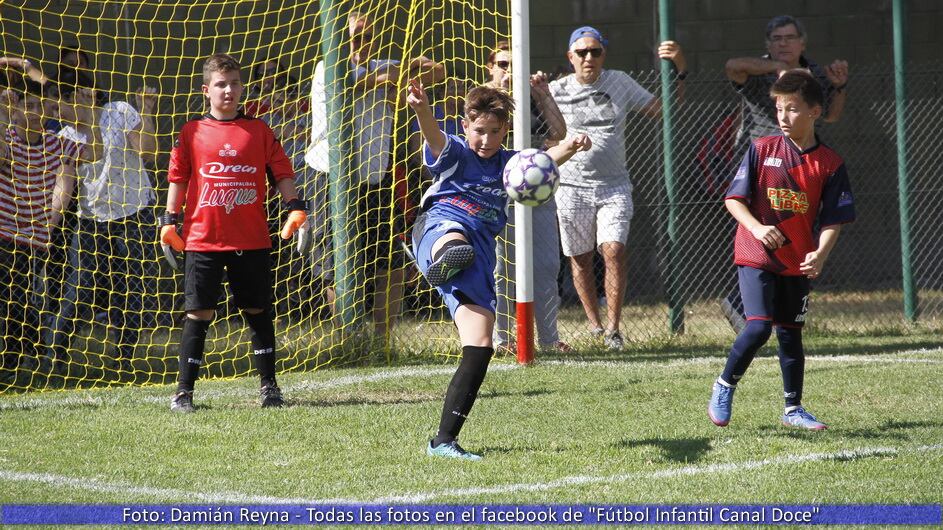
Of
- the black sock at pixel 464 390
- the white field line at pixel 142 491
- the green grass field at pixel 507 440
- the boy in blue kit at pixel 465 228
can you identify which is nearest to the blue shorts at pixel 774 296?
the green grass field at pixel 507 440

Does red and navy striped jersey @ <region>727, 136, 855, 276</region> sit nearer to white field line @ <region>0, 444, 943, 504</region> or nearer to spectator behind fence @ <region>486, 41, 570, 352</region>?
white field line @ <region>0, 444, 943, 504</region>

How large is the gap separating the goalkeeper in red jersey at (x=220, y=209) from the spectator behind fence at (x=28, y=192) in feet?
6.18

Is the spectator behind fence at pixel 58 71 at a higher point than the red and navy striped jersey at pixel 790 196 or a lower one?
higher

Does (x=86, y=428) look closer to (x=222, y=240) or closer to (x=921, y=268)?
(x=222, y=240)

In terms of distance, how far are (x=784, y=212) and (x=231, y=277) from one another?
2957mm

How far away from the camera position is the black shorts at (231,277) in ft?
21.4

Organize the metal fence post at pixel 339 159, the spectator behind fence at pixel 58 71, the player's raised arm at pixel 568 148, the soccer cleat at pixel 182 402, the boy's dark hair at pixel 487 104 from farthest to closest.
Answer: the metal fence post at pixel 339 159 < the spectator behind fence at pixel 58 71 < the soccer cleat at pixel 182 402 < the player's raised arm at pixel 568 148 < the boy's dark hair at pixel 487 104

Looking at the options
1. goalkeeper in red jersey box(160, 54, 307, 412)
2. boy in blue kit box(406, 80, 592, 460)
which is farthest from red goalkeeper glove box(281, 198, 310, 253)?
boy in blue kit box(406, 80, 592, 460)

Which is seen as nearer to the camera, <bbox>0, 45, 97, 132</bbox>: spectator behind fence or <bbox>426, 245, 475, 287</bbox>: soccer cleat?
<bbox>426, 245, 475, 287</bbox>: soccer cleat

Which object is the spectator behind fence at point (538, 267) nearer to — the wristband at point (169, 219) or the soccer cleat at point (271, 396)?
the soccer cleat at point (271, 396)

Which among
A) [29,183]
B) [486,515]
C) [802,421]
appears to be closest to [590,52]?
[802,421]

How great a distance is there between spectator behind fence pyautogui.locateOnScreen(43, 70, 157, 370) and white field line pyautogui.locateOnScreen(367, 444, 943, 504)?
3907mm

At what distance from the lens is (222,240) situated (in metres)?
6.50

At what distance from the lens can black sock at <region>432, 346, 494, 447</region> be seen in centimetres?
525
